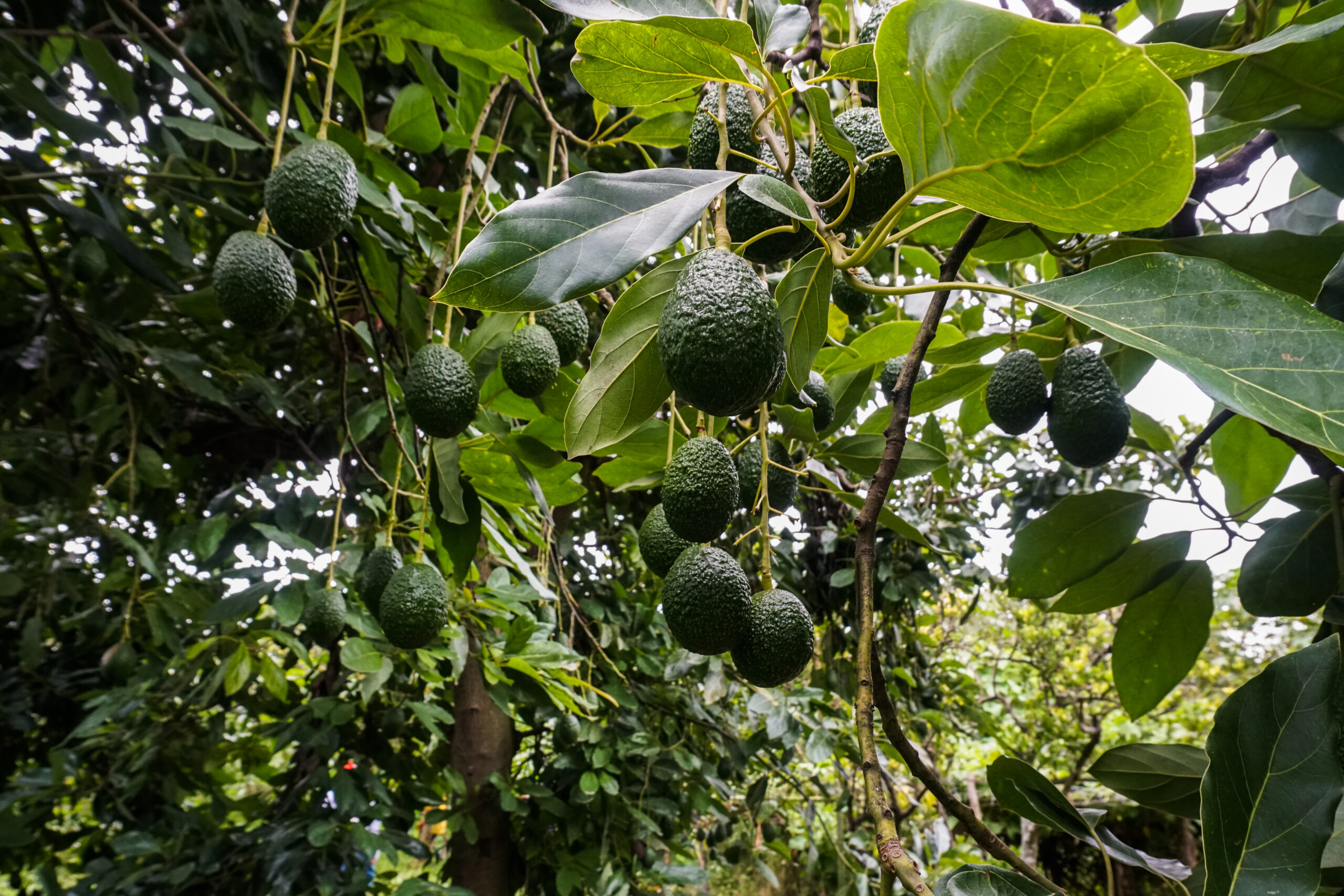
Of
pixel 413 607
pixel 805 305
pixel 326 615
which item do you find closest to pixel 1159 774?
pixel 805 305

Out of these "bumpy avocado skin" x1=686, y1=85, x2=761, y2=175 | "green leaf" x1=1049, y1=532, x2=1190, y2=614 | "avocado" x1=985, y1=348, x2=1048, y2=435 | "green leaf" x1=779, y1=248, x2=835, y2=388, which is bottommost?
"green leaf" x1=1049, y1=532, x2=1190, y2=614

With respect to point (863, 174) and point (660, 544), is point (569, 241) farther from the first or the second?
point (660, 544)

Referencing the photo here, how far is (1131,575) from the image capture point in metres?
0.99

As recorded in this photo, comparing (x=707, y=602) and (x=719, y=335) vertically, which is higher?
(x=719, y=335)

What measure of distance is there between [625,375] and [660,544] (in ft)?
0.93

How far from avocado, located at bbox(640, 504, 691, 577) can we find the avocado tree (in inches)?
1.6

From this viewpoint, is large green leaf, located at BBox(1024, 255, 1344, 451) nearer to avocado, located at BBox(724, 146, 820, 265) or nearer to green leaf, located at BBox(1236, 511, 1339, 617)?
avocado, located at BBox(724, 146, 820, 265)

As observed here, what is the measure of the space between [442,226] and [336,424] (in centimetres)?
113

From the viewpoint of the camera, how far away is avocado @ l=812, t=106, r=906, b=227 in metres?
0.57

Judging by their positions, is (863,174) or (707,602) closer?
(863,174)

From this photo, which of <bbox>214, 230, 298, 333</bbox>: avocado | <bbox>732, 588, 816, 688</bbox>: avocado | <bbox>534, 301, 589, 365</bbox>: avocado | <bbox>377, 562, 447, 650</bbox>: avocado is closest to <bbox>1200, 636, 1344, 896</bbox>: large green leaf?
<bbox>732, 588, 816, 688</bbox>: avocado

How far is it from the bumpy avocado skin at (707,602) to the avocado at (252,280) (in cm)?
59

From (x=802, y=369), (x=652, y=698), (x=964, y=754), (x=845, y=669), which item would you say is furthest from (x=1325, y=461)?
(x=964, y=754)

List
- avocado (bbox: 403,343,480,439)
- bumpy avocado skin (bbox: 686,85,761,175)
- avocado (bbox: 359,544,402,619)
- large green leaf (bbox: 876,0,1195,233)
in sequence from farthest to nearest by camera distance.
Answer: avocado (bbox: 359,544,402,619)
avocado (bbox: 403,343,480,439)
bumpy avocado skin (bbox: 686,85,761,175)
large green leaf (bbox: 876,0,1195,233)
